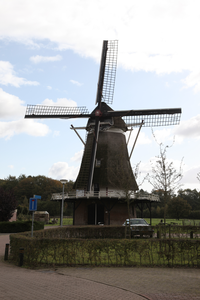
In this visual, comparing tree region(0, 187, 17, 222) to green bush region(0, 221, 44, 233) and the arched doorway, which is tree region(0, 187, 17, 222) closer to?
green bush region(0, 221, 44, 233)

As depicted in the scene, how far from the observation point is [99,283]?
7.25m

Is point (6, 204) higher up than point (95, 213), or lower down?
higher up

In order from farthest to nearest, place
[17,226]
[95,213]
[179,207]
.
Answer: [179,207] → [95,213] → [17,226]

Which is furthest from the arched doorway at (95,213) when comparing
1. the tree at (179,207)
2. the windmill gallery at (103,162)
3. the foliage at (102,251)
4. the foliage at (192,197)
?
the foliage at (192,197)

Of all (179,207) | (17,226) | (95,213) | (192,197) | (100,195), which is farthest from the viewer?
(192,197)

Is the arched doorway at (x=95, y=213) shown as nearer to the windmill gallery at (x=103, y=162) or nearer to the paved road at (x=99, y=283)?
the windmill gallery at (x=103, y=162)

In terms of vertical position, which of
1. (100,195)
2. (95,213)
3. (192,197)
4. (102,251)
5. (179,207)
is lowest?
(102,251)

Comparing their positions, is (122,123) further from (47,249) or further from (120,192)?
(47,249)

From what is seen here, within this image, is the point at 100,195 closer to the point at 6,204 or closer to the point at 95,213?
the point at 95,213

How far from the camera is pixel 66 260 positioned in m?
10.0

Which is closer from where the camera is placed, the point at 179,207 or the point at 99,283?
the point at 99,283

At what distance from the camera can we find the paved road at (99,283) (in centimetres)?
617

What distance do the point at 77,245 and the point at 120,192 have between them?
1832cm

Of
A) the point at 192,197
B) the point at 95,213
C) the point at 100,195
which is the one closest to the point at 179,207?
the point at 192,197
